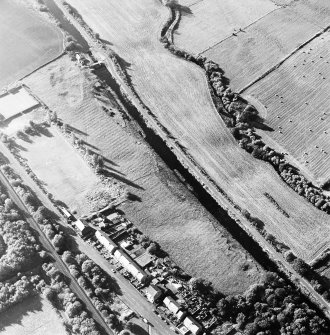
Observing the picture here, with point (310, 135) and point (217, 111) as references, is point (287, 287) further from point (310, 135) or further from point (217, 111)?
point (217, 111)

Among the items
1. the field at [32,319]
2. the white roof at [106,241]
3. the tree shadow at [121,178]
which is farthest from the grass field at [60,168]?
the field at [32,319]

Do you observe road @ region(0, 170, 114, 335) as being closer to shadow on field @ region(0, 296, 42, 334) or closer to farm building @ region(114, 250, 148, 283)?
shadow on field @ region(0, 296, 42, 334)

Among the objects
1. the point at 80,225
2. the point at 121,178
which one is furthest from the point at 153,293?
the point at 121,178

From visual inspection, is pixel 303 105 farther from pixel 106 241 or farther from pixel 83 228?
pixel 83 228

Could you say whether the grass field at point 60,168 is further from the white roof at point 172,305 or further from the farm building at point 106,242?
the white roof at point 172,305

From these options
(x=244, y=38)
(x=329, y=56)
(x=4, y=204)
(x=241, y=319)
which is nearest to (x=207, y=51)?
(x=244, y=38)

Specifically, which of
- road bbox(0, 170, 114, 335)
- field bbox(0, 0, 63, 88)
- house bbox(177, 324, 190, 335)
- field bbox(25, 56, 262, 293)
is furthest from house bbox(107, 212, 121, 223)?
field bbox(0, 0, 63, 88)
